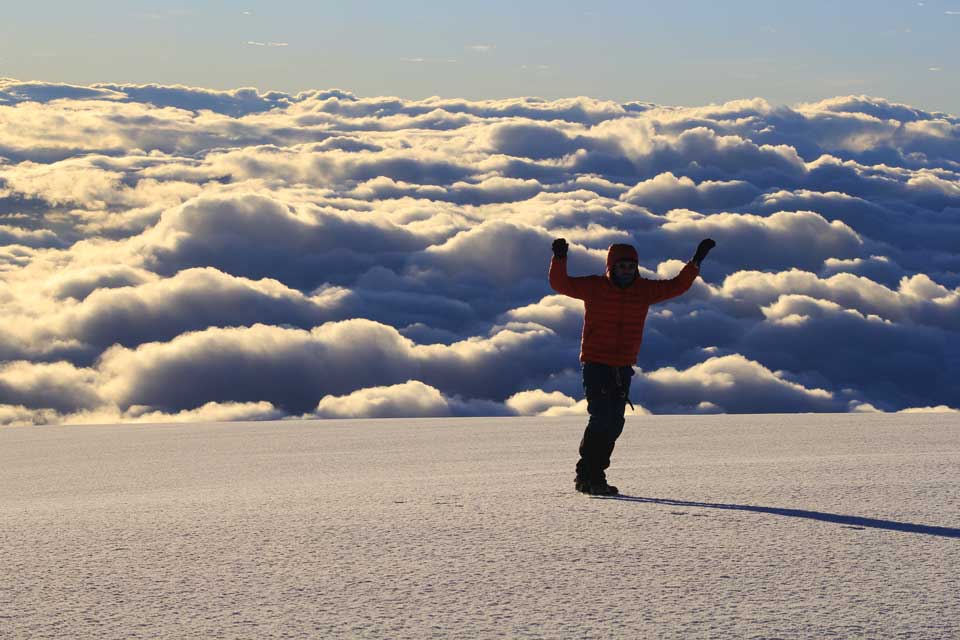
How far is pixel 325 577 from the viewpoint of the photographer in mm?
4027

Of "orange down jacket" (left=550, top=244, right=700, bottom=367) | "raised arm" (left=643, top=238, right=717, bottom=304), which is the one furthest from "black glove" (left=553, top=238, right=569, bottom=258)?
"raised arm" (left=643, top=238, right=717, bottom=304)

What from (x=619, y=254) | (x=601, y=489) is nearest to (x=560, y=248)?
(x=619, y=254)

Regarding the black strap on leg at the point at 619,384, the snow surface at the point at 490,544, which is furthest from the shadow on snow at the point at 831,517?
the black strap on leg at the point at 619,384

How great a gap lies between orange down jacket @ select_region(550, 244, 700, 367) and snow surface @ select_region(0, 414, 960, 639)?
804mm

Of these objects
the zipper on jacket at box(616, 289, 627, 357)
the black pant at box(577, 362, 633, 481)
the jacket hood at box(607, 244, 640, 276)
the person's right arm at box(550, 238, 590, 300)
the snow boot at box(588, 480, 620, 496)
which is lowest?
the snow boot at box(588, 480, 620, 496)

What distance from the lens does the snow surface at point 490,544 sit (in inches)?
136

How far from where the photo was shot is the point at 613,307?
6.17 m

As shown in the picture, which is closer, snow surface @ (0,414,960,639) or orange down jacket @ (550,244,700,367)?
snow surface @ (0,414,960,639)

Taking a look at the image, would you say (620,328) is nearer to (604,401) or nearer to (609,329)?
(609,329)

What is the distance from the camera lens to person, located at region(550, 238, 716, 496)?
6.11 metres

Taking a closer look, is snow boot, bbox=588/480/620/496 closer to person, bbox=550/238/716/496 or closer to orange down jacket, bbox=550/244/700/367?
person, bbox=550/238/716/496

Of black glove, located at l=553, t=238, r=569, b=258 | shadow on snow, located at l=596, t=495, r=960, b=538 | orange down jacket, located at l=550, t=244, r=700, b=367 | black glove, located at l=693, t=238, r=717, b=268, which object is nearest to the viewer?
shadow on snow, located at l=596, t=495, r=960, b=538

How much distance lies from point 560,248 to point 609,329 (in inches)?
23.0

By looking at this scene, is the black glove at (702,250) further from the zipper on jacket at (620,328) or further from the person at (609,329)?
the zipper on jacket at (620,328)
